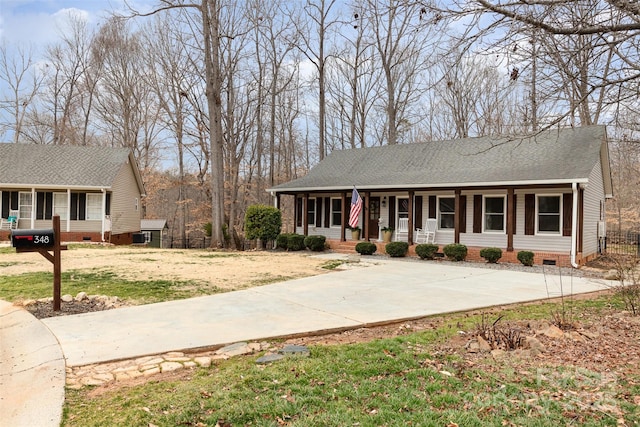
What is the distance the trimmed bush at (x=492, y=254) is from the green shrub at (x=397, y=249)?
9.21 ft

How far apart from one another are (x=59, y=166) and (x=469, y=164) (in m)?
19.7

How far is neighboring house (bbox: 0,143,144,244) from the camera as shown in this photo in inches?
805

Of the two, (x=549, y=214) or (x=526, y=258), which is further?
(x=549, y=214)

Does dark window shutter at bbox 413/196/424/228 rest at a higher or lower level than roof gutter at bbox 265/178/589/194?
lower

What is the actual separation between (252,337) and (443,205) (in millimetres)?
13031

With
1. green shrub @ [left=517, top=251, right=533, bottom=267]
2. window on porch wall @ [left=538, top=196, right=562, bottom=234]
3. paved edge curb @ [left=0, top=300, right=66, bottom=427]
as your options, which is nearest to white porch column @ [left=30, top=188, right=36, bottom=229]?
paved edge curb @ [left=0, top=300, right=66, bottom=427]

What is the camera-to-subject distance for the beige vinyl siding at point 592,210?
47.1 ft

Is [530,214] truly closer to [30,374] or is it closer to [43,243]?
[43,243]

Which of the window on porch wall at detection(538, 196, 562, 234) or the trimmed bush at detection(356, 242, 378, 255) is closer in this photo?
the window on porch wall at detection(538, 196, 562, 234)

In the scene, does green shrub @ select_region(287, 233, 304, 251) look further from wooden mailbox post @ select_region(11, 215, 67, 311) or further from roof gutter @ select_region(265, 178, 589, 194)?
wooden mailbox post @ select_region(11, 215, 67, 311)

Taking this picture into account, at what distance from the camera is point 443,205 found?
16500 mm

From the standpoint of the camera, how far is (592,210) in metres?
15.4

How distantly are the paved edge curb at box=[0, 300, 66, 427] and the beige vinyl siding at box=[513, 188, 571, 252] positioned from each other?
13991 millimetres

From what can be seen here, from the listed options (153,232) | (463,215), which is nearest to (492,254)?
(463,215)
